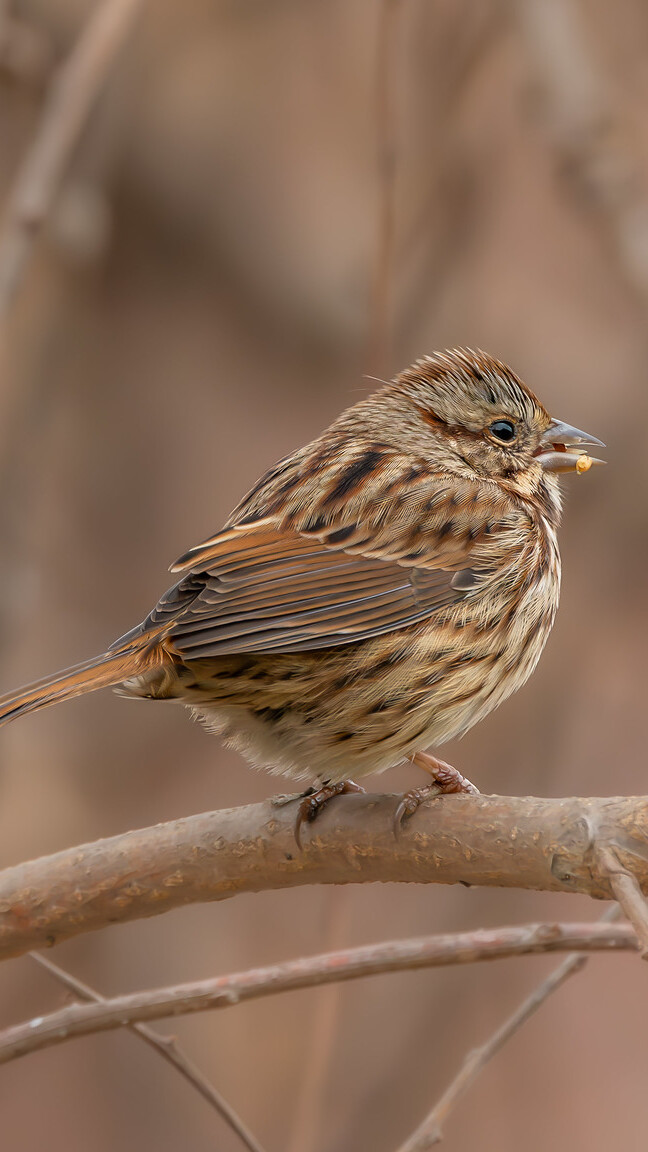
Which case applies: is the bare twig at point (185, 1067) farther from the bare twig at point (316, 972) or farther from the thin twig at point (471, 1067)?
the thin twig at point (471, 1067)

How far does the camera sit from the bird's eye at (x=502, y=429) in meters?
3.49

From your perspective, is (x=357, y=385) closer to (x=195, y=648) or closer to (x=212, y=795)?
(x=212, y=795)

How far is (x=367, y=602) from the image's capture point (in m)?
2.98

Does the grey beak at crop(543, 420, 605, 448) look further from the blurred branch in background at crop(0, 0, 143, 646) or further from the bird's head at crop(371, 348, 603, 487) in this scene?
the blurred branch in background at crop(0, 0, 143, 646)

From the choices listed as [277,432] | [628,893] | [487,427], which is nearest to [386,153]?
[487,427]

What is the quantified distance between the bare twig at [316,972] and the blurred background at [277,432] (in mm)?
2639

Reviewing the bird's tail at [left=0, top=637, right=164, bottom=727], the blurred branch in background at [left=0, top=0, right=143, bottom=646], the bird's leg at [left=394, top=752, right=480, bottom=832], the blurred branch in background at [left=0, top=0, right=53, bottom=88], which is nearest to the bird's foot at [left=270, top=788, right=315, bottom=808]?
the bird's leg at [left=394, top=752, right=480, bottom=832]

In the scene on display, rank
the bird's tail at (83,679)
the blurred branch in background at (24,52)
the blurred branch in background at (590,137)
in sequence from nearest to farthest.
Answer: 1. the bird's tail at (83,679)
2. the blurred branch in background at (590,137)
3. the blurred branch in background at (24,52)

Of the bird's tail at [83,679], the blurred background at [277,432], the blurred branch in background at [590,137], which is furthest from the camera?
the blurred background at [277,432]

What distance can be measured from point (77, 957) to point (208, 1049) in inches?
25.0

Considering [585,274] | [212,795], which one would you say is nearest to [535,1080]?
[212,795]

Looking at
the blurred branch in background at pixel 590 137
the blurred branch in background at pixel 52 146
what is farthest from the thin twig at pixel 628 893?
the blurred branch in background at pixel 590 137

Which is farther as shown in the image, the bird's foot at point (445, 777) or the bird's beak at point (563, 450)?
the bird's beak at point (563, 450)

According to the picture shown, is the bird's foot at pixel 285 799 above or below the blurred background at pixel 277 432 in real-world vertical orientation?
below
